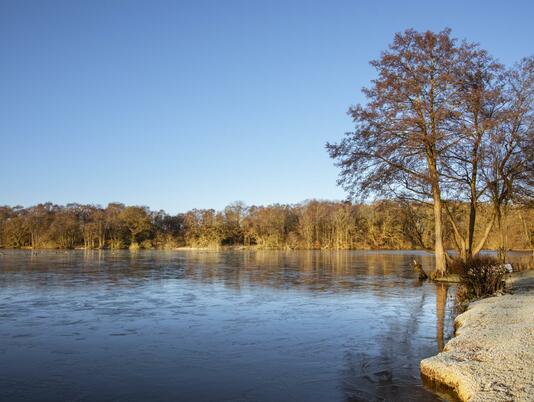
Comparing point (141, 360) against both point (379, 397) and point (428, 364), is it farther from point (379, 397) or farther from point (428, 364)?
point (428, 364)

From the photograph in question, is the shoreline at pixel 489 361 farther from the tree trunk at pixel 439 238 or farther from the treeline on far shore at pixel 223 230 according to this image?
the treeline on far shore at pixel 223 230

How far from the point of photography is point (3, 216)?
122 meters

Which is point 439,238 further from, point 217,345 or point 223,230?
point 223,230

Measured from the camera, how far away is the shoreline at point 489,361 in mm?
6828

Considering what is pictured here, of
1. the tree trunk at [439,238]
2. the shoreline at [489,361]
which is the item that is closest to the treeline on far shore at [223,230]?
the tree trunk at [439,238]

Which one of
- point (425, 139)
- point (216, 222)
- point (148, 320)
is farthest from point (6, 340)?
point (216, 222)

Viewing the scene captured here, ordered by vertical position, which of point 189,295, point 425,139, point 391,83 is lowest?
point 189,295

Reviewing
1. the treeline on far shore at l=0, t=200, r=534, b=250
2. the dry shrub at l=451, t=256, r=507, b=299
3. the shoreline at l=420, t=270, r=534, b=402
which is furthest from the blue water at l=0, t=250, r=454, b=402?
the treeline on far shore at l=0, t=200, r=534, b=250

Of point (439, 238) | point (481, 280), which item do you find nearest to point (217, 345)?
point (481, 280)

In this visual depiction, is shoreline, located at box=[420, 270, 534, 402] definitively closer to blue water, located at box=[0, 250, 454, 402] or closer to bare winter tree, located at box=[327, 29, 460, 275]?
blue water, located at box=[0, 250, 454, 402]

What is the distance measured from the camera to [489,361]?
814 cm

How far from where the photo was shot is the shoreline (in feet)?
22.4

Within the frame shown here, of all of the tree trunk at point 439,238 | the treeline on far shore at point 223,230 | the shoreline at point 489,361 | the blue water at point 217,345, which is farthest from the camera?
the treeline on far shore at point 223,230

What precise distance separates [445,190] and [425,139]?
4296 mm
